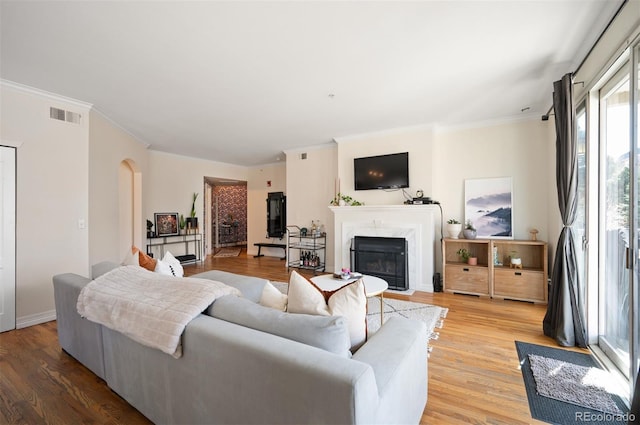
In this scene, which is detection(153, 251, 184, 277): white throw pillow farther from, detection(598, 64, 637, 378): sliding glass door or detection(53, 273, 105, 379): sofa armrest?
detection(598, 64, 637, 378): sliding glass door

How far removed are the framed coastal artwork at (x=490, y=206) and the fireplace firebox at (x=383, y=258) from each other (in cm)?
122

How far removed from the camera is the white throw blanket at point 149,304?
4.56 feet

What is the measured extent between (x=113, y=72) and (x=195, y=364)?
3013mm

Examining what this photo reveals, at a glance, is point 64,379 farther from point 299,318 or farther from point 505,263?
point 505,263

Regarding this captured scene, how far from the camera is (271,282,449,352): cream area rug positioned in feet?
9.91

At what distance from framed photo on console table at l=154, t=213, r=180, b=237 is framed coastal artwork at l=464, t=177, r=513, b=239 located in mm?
6296

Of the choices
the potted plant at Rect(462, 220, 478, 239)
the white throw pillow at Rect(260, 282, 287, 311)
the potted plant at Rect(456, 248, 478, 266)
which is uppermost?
the potted plant at Rect(462, 220, 478, 239)

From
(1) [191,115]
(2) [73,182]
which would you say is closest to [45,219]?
(2) [73,182]

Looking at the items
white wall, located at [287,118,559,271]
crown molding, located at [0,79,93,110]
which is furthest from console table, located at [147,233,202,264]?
white wall, located at [287,118,559,271]

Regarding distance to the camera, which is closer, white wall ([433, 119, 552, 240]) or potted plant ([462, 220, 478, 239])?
white wall ([433, 119, 552, 240])

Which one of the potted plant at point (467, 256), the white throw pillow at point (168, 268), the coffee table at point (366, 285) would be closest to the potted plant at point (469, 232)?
the potted plant at point (467, 256)

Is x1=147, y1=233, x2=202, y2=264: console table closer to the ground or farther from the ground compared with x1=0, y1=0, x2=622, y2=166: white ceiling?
closer to the ground

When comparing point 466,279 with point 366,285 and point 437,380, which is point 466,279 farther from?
point 437,380

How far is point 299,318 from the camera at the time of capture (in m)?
1.26
